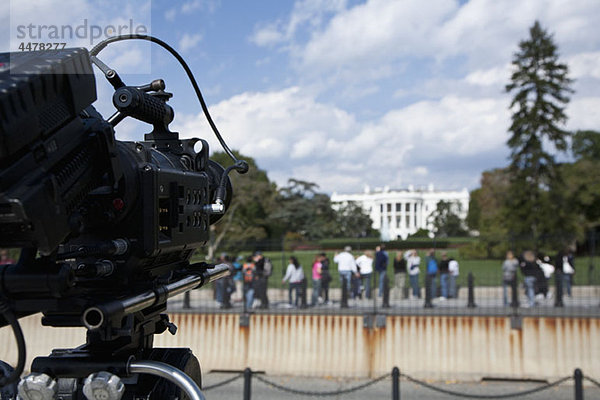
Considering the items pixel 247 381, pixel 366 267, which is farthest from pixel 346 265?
pixel 247 381

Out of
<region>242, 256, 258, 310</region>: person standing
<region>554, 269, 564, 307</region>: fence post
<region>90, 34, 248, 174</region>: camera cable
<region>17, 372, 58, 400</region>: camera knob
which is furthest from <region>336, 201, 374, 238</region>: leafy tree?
<region>17, 372, 58, 400</region>: camera knob

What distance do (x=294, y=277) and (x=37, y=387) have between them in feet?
47.8

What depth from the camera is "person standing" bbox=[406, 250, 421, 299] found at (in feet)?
51.8

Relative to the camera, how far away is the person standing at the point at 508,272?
15.0 meters

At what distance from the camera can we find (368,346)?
1414cm

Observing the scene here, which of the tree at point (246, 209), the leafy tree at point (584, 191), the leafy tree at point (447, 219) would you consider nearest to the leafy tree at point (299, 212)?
the tree at point (246, 209)

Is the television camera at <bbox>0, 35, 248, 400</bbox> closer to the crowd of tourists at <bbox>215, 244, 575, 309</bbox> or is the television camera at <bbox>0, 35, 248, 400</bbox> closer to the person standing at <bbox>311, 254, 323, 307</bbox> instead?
the crowd of tourists at <bbox>215, 244, 575, 309</bbox>

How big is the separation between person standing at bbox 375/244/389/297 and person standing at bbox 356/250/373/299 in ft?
0.59

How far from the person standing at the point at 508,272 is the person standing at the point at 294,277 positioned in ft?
16.2

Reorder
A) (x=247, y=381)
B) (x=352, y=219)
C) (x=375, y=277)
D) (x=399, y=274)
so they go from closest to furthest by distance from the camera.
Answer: (x=247, y=381) → (x=375, y=277) → (x=399, y=274) → (x=352, y=219)

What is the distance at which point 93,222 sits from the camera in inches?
82.1

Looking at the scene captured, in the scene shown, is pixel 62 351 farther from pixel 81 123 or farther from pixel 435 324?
pixel 435 324

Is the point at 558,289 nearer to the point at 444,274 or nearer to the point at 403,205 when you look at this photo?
the point at 444,274

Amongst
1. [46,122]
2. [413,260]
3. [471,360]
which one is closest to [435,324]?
[471,360]
